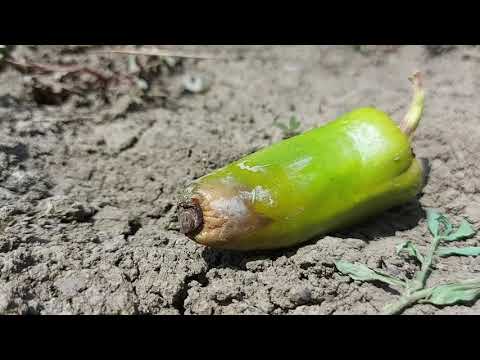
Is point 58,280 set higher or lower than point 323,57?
lower

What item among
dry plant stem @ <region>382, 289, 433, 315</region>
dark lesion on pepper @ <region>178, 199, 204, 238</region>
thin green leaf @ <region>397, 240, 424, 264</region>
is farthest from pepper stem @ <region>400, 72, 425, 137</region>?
dark lesion on pepper @ <region>178, 199, 204, 238</region>

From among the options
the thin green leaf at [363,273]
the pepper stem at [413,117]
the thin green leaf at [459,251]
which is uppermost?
the pepper stem at [413,117]

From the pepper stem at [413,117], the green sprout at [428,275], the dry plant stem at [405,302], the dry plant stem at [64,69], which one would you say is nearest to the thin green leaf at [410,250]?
the green sprout at [428,275]

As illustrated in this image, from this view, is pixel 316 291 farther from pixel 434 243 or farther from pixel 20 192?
pixel 20 192

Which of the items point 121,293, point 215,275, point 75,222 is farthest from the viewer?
point 75,222

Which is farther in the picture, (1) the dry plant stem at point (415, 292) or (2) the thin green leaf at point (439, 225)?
(2) the thin green leaf at point (439, 225)

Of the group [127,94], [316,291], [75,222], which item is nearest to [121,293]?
[75,222]

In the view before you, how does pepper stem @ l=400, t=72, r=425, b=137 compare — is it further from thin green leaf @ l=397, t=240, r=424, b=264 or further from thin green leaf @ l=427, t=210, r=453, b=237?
thin green leaf @ l=397, t=240, r=424, b=264

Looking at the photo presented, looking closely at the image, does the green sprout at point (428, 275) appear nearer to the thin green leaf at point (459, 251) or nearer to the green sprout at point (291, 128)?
the thin green leaf at point (459, 251)
